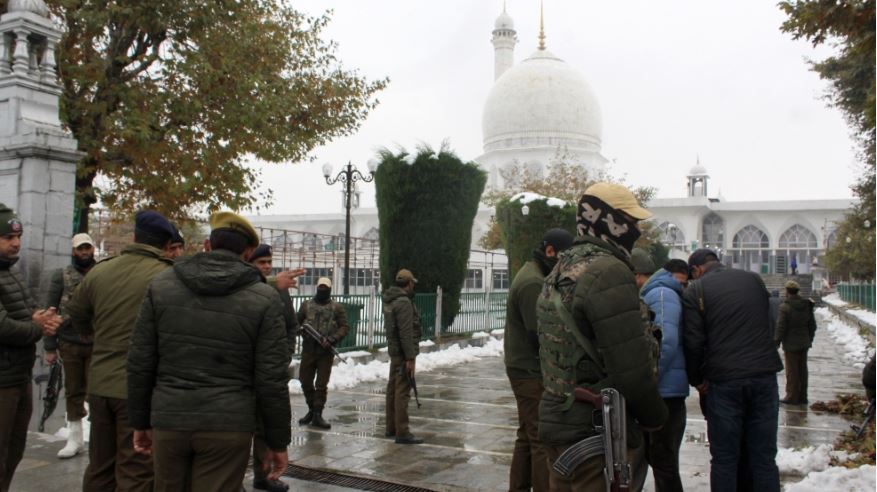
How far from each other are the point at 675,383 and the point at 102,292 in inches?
140

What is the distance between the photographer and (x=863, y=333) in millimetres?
19344

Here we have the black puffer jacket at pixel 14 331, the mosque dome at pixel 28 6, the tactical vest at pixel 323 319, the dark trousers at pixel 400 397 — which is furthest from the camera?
the tactical vest at pixel 323 319

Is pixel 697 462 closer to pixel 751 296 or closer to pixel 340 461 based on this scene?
pixel 751 296

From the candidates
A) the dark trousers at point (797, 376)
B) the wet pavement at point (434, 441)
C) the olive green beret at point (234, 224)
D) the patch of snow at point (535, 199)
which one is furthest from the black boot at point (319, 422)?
the patch of snow at point (535, 199)

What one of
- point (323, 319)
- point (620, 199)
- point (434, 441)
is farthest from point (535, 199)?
point (620, 199)

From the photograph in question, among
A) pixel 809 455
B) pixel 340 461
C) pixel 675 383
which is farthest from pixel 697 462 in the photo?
pixel 340 461

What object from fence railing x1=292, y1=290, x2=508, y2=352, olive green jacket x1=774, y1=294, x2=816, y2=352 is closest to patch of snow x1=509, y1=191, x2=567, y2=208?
fence railing x1=292, y1=290, x2=508, y2=352

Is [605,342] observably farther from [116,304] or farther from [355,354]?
[355,354]

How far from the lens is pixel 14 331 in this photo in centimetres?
423

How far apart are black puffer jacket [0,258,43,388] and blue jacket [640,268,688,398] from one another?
3.87m

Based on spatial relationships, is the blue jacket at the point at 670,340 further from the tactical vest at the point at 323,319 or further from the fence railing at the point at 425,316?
the fence railing at the point at 425,316

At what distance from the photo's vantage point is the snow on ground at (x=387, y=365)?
11195mm

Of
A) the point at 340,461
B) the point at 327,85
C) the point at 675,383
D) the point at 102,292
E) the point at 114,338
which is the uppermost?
the point at 327,85

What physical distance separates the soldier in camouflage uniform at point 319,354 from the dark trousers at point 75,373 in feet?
8.52
